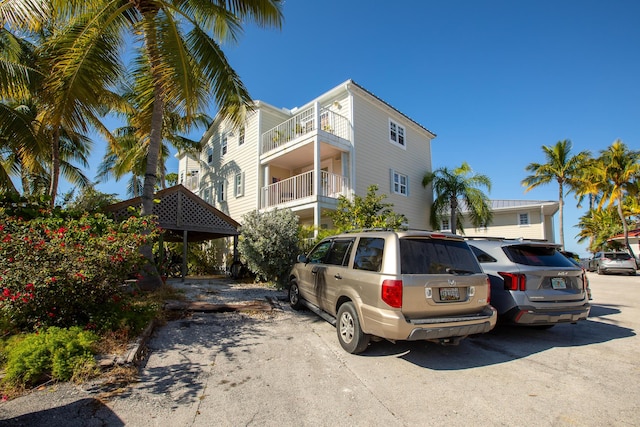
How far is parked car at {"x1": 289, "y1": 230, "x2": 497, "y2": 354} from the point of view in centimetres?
400

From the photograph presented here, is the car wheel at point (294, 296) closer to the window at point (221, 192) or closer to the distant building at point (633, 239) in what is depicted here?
the window at point (221, 192)

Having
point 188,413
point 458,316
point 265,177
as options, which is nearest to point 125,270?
point 188,413

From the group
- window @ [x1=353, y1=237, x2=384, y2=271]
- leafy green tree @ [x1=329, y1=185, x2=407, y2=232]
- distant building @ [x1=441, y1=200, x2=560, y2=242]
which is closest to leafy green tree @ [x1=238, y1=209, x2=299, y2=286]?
leafy green tree @ [x1=329, y1=185, x2=407, y2=232]

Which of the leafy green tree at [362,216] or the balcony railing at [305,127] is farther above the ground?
the balcony railing at [305,127]

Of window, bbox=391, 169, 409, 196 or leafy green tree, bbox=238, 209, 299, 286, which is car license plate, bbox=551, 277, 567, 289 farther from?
window, bbox=391, 169, 409, 196

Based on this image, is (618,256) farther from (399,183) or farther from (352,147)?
(352,147)

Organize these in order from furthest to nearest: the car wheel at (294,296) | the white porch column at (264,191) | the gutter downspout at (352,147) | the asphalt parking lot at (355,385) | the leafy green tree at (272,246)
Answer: the white porch column at (264,191), the gutter downspout at (352,147), the leafy green tree at (272,246), the car wheel at (294,296), the asphalt parking lot at (355,385)

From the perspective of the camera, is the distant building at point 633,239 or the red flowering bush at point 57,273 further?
the distant building at point 633,239

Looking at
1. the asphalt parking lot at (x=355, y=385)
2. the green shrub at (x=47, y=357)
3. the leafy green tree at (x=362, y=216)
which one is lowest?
the asphalt parking lot at (x=355, y=385)

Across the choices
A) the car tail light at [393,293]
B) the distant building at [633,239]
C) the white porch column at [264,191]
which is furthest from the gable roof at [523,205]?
the car tail light at [393,293]

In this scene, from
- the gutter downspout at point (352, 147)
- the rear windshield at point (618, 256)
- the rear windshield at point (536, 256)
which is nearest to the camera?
the rear windshield at point (536, 256)

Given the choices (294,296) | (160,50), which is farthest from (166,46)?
(294,296)

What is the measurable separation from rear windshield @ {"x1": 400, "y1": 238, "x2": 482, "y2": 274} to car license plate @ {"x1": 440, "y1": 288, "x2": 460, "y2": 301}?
0.76 feet

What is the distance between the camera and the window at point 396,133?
1780 centimetres
